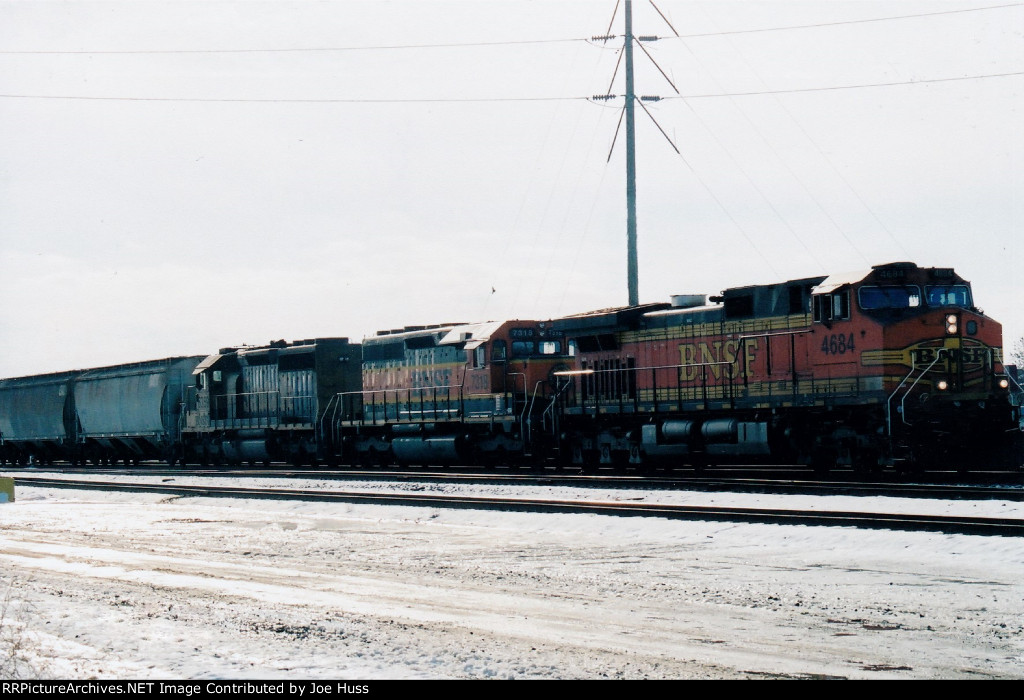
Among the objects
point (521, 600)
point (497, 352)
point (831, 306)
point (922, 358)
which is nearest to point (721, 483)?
point (831, 306)

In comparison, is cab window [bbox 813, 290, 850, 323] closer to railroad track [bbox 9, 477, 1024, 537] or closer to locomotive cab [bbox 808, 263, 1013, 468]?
locomotive cab [bbox 808, 263, 1013, 468]

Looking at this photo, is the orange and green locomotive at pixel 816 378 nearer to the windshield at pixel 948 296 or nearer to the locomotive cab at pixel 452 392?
the windshield at pixel 948 296

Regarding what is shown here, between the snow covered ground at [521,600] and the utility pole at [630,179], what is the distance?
43.5 feet

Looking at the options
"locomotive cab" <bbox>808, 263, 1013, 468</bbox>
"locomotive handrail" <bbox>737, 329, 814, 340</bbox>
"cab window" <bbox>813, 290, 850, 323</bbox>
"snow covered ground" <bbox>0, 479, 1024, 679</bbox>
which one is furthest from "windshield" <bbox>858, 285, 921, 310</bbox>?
"snow covered ground" <bbox>0, 479, 1024, 679</bbox>

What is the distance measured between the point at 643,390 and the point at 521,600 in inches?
572

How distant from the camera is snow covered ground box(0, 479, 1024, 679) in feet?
23.3

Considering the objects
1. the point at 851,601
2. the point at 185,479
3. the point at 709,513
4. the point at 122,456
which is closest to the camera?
the point at 851,601

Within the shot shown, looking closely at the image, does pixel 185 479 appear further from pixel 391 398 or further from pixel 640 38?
pixel 640 38

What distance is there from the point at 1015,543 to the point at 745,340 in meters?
10.3

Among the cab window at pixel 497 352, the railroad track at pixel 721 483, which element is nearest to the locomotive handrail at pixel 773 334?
the railroad track at pixel 721 483

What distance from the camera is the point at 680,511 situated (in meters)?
15.4
